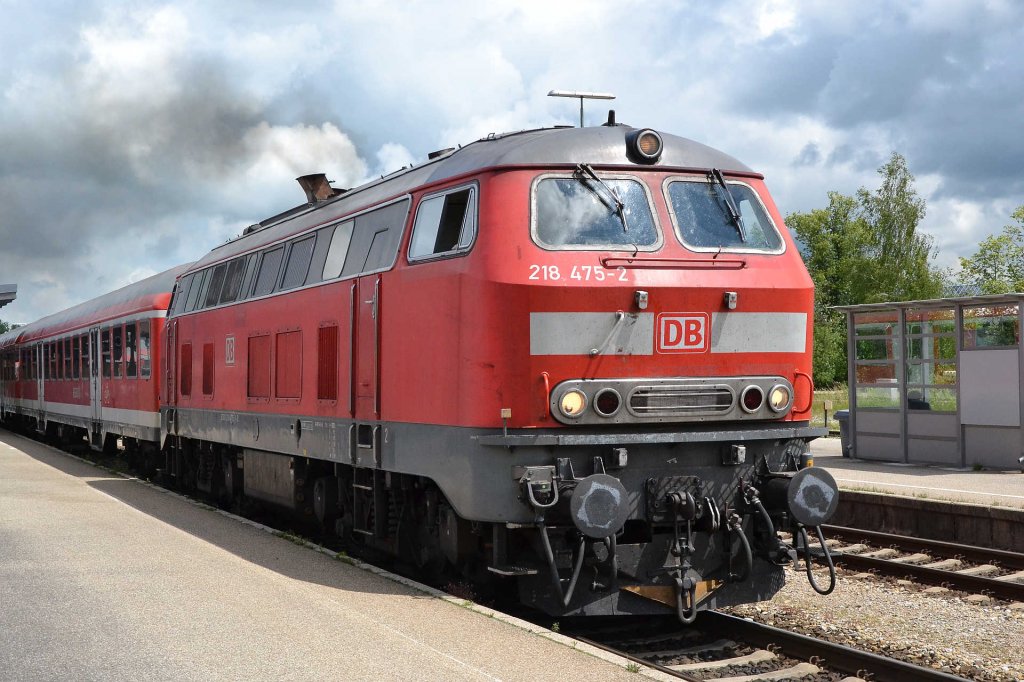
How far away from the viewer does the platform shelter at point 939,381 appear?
58.7 ft

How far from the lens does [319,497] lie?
11.8 metres

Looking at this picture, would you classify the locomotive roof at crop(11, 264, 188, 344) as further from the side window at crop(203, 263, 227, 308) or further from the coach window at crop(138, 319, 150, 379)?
the side window at crop(203, 263, 227, 308)

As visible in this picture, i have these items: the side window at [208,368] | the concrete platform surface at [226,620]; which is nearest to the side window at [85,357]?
the side window at [208,368]

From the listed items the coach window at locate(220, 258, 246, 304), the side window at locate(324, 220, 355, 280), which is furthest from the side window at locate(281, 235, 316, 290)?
the coach window at locate(220, 258, 246, 304)

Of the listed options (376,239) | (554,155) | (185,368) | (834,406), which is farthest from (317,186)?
(834,406)

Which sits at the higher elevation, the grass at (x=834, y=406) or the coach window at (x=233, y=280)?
the coach window at (x=233, y=280)

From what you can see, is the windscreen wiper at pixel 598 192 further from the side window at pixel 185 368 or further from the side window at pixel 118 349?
the side window at pixel 118 349

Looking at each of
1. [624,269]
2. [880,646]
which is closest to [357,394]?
[624,269]

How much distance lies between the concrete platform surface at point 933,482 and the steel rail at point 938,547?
1226mm

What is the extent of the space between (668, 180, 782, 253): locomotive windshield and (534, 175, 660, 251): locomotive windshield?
291mm

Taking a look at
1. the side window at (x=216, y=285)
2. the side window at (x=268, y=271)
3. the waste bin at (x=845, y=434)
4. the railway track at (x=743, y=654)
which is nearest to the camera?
the railway track at (x=743, y=654)

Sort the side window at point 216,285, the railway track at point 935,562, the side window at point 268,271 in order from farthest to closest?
the side window at point 216,285
the side window at point 268,271
the railway track at point 935,562

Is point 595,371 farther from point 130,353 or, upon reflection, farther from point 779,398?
point 130,353

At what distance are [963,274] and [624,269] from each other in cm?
6291
